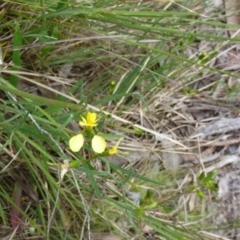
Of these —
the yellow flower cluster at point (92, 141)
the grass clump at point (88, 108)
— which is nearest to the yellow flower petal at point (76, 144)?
the yellow flower cluster at point (92, 141)

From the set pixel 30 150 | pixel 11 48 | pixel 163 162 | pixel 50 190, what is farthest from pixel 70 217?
pixel 11 48

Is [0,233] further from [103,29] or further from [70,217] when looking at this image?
[103,29]

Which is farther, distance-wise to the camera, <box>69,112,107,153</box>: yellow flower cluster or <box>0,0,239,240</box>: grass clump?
<box>0,0,239,240</box>: grass clump

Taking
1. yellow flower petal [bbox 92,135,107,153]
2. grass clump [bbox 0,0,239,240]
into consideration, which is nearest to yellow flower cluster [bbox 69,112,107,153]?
yellow flower petal [bbox 92,135,107,153]

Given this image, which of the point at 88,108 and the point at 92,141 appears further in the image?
the point at 88,108

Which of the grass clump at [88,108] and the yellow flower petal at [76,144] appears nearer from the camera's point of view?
the yellow flower petal at [76,144]

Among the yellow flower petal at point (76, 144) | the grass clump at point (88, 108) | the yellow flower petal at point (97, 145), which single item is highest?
the yellow flower petal at point (76, 144)

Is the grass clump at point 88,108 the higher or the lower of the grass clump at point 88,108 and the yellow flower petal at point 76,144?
the lower

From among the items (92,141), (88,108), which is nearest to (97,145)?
(92,141)

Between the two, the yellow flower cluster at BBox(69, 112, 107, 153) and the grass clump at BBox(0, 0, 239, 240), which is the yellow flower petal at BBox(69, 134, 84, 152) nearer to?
the yellow flower cluster at BBox(69, 112, 107, 153)

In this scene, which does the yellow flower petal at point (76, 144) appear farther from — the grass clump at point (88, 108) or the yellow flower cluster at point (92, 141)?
the grass clump at point (88, 108)

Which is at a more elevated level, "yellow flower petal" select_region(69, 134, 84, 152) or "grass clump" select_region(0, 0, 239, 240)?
"yellow flower petal" select_region(69, 134, 84, 152)

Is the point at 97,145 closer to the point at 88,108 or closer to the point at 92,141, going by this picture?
the point at 92,141
